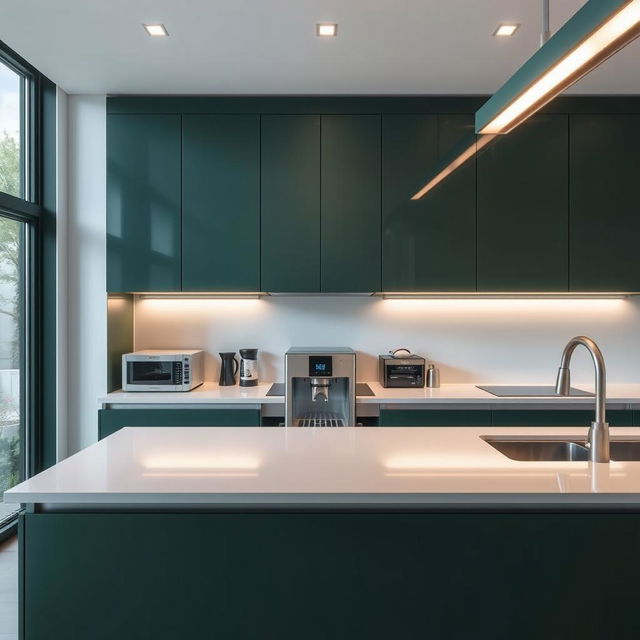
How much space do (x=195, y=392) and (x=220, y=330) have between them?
1.87 feet

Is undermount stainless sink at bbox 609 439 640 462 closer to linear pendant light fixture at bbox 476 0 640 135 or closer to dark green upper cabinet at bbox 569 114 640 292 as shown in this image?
linear pendant light fixture at bbox 476 0 640 135

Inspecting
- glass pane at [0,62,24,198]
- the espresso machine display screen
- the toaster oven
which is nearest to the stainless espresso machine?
the espresso machine display screen

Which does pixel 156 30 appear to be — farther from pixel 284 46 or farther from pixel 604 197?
pixel 604 197

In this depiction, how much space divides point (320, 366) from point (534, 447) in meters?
1.33

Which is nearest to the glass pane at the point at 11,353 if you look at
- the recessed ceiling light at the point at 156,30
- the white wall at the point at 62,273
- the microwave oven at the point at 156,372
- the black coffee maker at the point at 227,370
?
the white wall at the point at 62,273

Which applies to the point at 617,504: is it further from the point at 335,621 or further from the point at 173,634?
the point at 173,634

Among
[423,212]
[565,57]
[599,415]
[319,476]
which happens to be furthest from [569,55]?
[423,212]

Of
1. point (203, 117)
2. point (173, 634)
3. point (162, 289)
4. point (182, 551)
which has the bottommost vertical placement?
point (173, 634)

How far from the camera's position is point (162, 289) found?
10.2 feet

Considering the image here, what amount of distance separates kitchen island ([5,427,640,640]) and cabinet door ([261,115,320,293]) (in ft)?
6.39

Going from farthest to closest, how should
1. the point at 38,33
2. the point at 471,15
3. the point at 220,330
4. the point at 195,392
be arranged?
the point at 220,330, the point at 195,392, the point at 38,33, the point at 471,15

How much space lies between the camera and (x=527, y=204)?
10.2ft

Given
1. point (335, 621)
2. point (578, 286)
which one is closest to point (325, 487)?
point (335, 621)

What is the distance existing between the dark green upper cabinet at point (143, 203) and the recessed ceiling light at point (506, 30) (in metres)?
1.88
